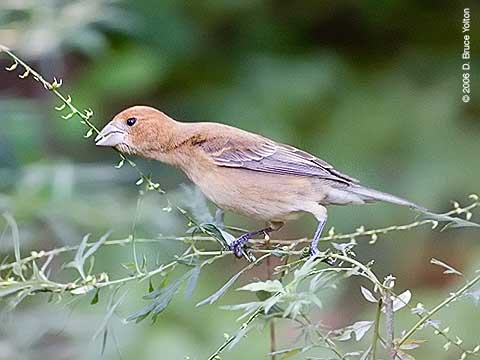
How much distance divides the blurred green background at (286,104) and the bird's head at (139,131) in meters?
1.40

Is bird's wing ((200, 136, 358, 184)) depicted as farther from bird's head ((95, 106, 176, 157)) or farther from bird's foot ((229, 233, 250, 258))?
bird's foot ((229, 233, 250, 258))

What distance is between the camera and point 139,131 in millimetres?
2514

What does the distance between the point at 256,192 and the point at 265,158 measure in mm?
159

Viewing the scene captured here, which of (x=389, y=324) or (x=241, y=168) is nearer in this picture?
(x=389, y=324)

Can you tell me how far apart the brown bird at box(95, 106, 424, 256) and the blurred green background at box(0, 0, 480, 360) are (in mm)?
1335

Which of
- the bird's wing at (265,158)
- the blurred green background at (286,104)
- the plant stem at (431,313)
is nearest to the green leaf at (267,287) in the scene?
the plant stem at (431,313)

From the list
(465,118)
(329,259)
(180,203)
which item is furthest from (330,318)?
(329,259)

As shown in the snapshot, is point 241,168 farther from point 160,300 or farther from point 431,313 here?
point 431,313

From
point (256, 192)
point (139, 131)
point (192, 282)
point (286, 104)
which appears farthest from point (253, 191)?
point (286, 104)

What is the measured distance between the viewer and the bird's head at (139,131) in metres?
2.48

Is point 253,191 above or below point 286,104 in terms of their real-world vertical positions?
above

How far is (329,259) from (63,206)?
174 cm

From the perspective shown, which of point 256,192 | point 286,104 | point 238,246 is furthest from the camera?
point 286,104

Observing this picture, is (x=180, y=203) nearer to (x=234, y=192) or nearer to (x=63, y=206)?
(x=234, y=192)
